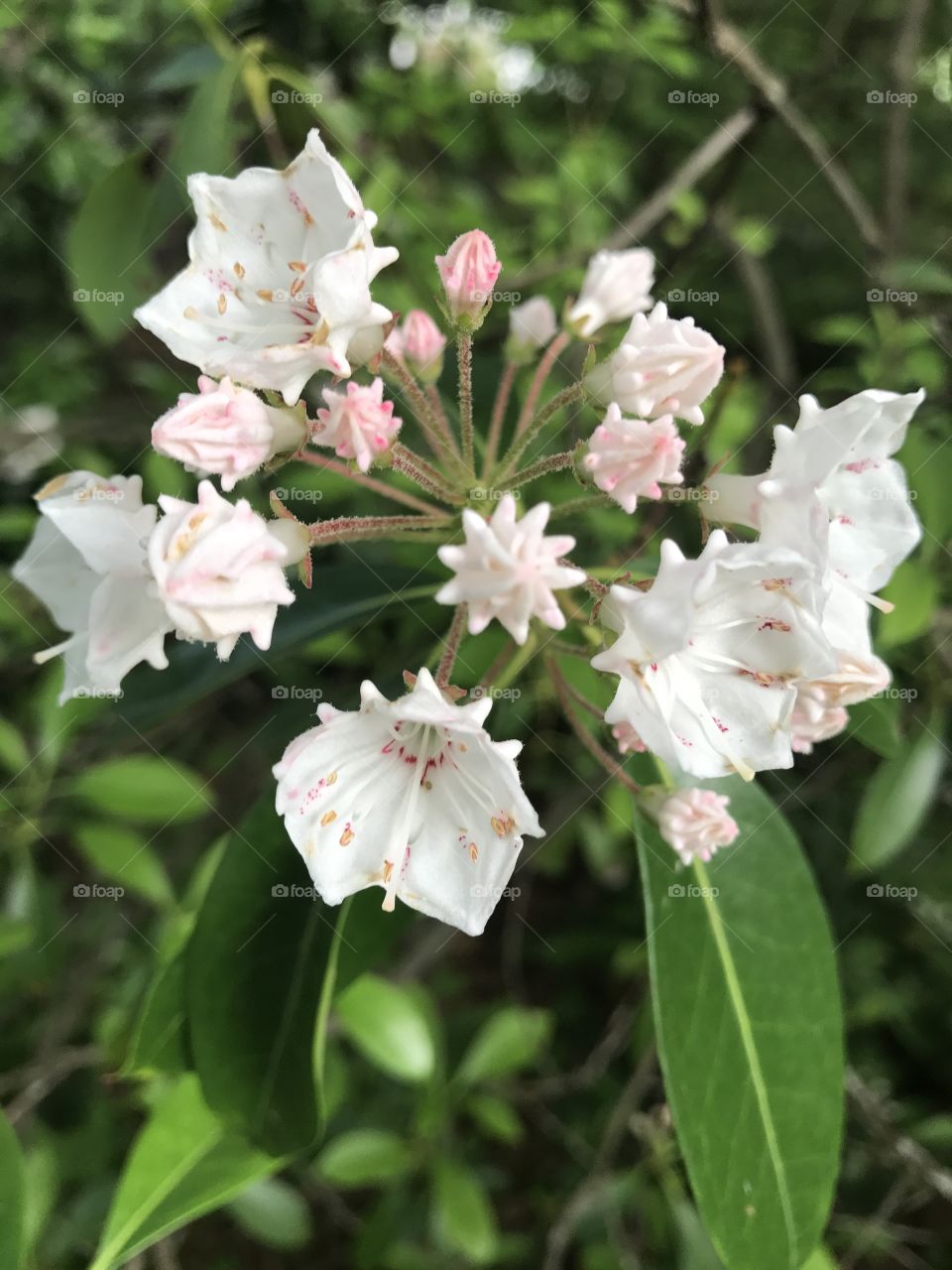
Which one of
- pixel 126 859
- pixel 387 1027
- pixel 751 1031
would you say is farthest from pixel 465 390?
pixel 126 859

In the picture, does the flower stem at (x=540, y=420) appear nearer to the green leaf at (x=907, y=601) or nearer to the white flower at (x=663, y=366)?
the white flower at (x=663, y=366)

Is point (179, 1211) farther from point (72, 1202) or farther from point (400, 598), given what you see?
point (72, 1202)

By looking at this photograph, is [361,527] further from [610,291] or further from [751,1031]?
[751,1031]

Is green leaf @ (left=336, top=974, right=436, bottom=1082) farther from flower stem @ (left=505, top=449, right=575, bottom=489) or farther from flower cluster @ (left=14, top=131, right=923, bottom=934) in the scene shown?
flower stem @ (left=505, top=449, right=575, bottom=489)

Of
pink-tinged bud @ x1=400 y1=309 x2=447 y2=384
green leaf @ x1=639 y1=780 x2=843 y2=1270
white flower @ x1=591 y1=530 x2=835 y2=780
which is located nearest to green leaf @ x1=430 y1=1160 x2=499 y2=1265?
green leaf @ x1=639 y1=780 x2=843 y2=1270

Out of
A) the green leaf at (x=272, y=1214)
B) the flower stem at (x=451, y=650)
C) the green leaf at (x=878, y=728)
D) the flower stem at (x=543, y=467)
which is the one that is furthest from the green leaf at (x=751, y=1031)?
the green leaf at (x=272, y=1214)

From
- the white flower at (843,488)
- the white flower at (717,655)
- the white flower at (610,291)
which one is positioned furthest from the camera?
the white flower at (610,291)
